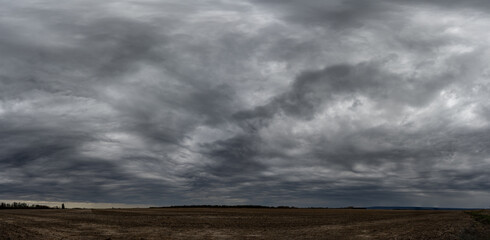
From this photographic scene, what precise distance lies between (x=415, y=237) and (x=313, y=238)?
9511 millimetres

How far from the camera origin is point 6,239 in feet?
102

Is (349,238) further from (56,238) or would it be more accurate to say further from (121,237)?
(56,238)

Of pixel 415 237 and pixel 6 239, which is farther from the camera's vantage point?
pixel 415 237

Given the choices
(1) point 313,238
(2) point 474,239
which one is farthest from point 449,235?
(1) point 313,238

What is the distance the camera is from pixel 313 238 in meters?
36.2

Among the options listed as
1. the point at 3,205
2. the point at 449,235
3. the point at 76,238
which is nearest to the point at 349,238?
the point at 449,235

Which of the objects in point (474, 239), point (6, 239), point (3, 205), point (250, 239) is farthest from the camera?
point (3, 205)

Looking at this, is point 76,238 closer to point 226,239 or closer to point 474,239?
point 226,239

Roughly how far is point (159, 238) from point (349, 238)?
18.6 metres

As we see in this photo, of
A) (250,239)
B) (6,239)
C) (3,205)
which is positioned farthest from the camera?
(3,205)

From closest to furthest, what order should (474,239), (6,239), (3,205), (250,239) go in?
1. (6,239)
2. (474,239)
3. (250,239)
4. (3,205)

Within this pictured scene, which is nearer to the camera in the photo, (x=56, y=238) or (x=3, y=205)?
(x=56, y=238)

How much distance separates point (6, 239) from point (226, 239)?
18.9 metres

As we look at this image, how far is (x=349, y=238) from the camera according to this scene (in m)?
36.7
